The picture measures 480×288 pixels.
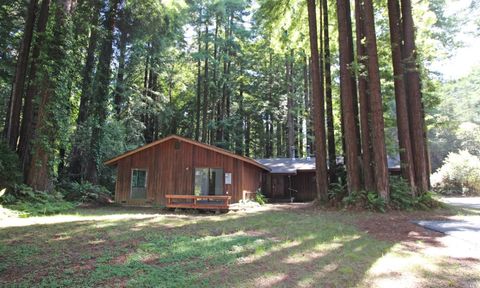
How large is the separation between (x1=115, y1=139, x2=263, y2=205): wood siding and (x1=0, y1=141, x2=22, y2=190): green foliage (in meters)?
5.63

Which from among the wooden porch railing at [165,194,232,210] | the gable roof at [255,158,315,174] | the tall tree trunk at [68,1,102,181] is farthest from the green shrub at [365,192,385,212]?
the tall tree trunk at [68,1,102,181]

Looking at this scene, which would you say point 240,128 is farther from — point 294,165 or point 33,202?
point 33,202

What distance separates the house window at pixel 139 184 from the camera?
52.2 feet

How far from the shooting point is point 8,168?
10258mm

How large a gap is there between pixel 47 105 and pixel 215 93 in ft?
57.5

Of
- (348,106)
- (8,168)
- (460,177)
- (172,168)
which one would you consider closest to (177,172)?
(172,168)

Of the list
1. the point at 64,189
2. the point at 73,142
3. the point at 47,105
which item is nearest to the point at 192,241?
the point at 47,105

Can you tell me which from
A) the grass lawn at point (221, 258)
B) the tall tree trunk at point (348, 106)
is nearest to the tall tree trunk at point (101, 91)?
the grass lawn at point (221, 258)

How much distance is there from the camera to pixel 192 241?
619cm

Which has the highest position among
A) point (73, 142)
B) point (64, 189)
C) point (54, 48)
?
point (54, 48)

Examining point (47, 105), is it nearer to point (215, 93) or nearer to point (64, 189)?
point (64, 189)

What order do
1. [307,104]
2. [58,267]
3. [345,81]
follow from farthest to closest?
[307,104] < [345,81] < [58,267]

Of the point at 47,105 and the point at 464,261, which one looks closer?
the point at 464,261

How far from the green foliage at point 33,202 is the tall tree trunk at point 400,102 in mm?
12658
